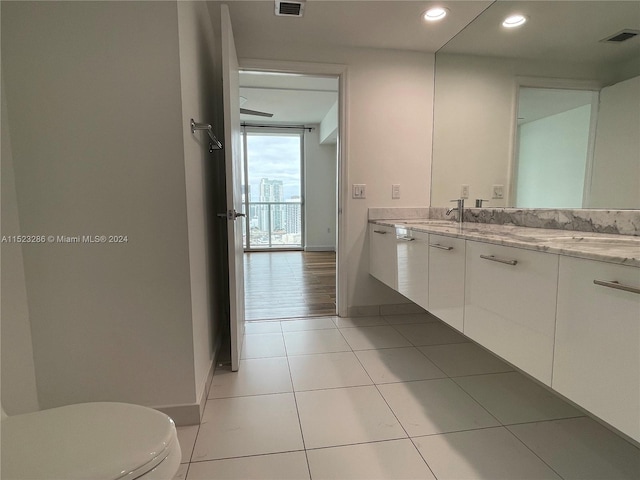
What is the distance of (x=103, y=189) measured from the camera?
1149mm

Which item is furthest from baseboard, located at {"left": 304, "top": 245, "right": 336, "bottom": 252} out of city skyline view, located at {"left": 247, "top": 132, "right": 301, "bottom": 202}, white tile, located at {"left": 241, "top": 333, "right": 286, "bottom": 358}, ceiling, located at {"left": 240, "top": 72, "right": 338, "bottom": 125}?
white tile, located at {"left": 241, "top": 333, "right": 286, "bottom": 358}

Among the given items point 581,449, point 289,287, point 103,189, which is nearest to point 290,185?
point 289,287

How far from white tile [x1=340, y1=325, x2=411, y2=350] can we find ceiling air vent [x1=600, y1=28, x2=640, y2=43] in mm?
1888

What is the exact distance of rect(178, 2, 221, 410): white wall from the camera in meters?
1.29

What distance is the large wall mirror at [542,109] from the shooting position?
136cm

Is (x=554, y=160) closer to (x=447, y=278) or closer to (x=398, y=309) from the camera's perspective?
(x=447, y=278)

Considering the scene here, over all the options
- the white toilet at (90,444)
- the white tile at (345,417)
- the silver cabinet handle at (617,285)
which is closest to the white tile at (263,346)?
the white tile at (345,417)

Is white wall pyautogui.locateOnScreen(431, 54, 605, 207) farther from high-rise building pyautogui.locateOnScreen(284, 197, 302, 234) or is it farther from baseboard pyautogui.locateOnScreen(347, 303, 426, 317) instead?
high-rise building pyautogui.locateOnScreen(284, 197, 302, 234)

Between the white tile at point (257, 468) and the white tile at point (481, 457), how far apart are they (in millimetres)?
467

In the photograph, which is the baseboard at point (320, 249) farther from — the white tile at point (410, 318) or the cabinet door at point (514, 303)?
the cabinet door at point (514, 303)

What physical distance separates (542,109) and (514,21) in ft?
2.03

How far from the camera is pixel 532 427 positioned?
1299 millimetres

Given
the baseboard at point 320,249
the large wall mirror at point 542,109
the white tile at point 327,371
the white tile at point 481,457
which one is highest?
the large wall mirror at point 542,109

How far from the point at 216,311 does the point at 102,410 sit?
129 cm
